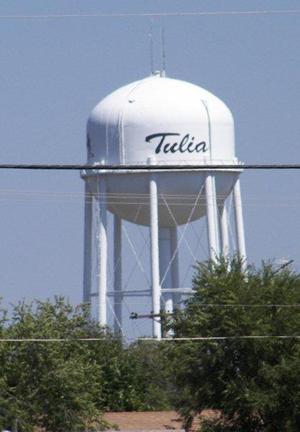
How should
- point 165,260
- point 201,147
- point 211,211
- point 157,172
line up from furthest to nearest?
point 165,260
point 201,147
point 211,211
point 157,172

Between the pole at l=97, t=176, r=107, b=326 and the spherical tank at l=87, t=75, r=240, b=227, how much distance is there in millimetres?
260

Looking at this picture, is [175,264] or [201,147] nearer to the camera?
[201,147]

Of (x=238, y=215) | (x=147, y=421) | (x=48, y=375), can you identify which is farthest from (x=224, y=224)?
(x=48, y=375)

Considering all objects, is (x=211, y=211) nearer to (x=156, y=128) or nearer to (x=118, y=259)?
(x=156, y=128)

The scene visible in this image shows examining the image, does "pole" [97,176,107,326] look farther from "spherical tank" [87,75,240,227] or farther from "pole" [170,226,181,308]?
"pole" [170,226,181,308]

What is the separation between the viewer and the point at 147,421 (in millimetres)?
57406

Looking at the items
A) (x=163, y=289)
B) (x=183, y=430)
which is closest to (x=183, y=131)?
(x=163, y=289)

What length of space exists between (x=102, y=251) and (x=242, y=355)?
1556 cm

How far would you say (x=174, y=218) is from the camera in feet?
213

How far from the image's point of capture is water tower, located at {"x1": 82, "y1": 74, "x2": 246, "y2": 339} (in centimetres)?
6334

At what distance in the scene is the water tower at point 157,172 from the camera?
208 feet

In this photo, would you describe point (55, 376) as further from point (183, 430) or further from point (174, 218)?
point (174, 218)

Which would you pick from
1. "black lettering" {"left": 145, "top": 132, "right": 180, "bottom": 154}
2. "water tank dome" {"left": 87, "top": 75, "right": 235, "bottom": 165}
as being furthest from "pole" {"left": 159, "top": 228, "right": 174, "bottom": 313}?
"black lettering" {"left": 145, "top": 132, "right": 180, "bottom": 154}

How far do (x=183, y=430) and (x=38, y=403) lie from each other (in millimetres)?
4816
